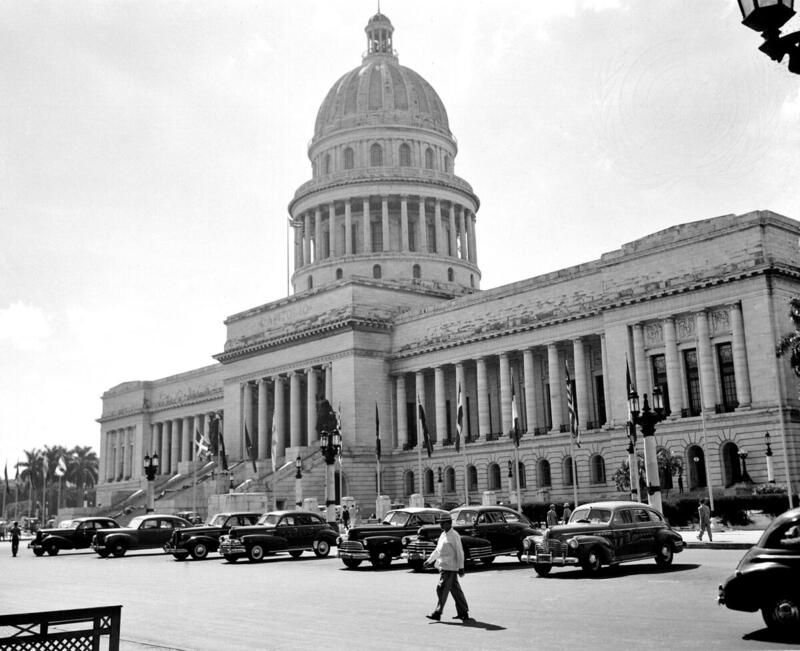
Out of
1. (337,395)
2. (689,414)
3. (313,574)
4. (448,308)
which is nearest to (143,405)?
(337,395)

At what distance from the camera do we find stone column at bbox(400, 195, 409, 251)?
85.4 metres

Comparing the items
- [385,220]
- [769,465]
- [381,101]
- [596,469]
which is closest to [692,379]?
[769,465]

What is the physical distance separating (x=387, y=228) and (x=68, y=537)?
1947 inches

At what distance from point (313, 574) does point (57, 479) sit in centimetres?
11882

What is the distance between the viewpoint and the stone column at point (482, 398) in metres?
65.8

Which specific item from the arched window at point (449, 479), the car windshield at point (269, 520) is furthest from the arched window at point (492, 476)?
the car windshield at point (269, 520)

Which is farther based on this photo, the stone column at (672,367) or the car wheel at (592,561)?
the stone column at (672,367)

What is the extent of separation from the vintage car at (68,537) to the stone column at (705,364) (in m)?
31.6

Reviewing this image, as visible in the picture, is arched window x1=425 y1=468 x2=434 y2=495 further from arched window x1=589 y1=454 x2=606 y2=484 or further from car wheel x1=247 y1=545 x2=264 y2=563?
car wheel x1=247 y1=545 x2=264 y2=563

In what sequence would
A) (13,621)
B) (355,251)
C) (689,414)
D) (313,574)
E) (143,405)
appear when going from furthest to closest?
(143,405) < (355,251) < (689,414) < (313,574) < (13,621)

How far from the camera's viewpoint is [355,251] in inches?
3428

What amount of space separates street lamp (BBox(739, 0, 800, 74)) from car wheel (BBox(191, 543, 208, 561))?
30348 millimetres

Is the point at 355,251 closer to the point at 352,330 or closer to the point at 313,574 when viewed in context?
the point at 352,330

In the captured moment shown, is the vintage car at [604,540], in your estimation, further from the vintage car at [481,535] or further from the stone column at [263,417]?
the stone column at [263,417]
